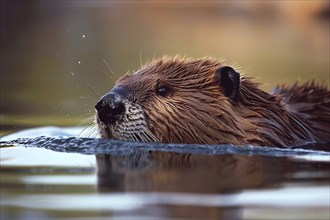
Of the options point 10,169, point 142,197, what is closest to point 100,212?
point 142,197

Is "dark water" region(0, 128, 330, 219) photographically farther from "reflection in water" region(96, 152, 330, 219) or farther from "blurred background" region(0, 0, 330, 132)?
"blurred background" region(0, 0, 330, 132)

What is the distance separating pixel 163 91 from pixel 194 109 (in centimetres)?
25

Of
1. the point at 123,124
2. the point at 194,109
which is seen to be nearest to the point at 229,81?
the point at 194,109

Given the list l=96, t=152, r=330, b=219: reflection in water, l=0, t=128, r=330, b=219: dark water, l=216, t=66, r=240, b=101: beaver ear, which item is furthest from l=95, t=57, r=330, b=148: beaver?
l=96, t=152, r=330, b=219: reflection in water

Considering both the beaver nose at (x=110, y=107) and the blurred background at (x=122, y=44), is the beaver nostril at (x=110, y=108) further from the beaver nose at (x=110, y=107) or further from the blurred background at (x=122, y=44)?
the blurred background at (x=122, y=44)

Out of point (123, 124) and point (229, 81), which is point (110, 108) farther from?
point (229, 81)

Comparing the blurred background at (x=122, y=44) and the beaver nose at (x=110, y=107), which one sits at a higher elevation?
the beaver nose at (x=110, y=107)

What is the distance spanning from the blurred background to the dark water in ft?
3.08

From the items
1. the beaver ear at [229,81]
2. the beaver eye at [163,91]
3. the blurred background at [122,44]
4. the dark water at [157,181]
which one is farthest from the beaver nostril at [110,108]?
the blurred background at [122,44]

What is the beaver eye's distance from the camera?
6.28 meters

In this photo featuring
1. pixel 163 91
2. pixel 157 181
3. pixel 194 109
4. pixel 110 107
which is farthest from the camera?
pixel 163 91

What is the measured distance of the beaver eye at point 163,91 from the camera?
628 centimetres

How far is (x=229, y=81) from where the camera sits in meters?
6.20

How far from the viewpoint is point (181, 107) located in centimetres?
619
